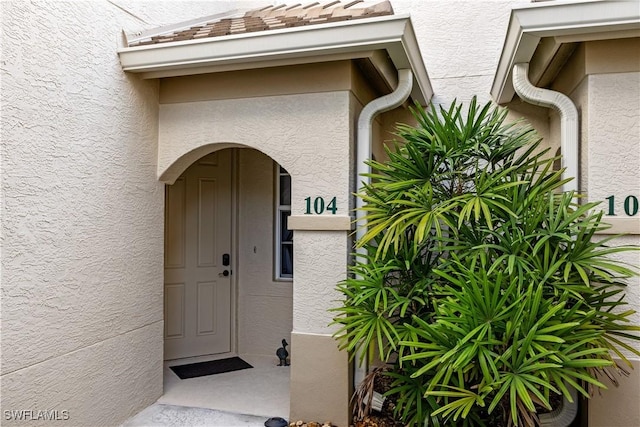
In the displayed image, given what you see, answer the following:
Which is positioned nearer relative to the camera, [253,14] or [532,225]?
[532,225]

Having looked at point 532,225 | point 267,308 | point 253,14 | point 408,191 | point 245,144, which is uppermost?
point 253,14

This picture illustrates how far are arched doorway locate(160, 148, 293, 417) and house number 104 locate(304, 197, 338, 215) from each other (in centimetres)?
291

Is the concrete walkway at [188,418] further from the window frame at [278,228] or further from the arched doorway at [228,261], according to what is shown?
the window frame at [278,228]

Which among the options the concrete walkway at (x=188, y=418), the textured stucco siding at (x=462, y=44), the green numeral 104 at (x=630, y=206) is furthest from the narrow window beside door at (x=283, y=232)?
the green numeral 104 at (x=630, y=206)

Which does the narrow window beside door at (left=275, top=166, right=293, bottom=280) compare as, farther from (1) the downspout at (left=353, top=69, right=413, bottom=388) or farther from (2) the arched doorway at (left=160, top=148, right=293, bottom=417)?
(1) the downspout at (left=353, top=69, right=413, bottom=388)

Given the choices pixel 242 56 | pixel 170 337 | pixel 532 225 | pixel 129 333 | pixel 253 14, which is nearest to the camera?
pixel 532 225

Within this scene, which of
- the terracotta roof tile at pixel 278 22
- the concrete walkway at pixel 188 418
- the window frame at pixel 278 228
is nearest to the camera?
the terracotta roof tile at pixel 278 22

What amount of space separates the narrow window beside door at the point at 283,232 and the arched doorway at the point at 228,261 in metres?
0.02

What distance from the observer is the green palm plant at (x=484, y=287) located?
11.5ft

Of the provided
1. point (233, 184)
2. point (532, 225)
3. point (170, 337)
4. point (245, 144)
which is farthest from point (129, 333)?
point (532, 225)

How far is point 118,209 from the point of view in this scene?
5426 millimetres

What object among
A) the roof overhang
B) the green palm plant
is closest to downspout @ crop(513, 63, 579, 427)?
the green palm plant

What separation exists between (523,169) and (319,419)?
3711 millimetres

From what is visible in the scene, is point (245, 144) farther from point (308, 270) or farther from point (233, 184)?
point (233, 184)
